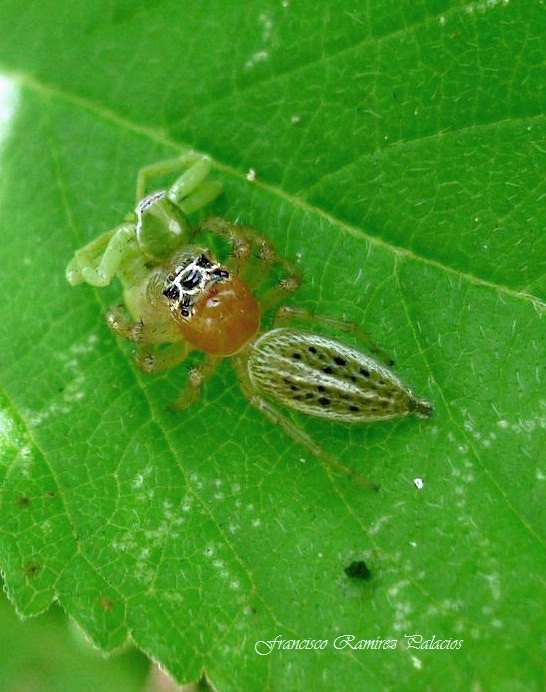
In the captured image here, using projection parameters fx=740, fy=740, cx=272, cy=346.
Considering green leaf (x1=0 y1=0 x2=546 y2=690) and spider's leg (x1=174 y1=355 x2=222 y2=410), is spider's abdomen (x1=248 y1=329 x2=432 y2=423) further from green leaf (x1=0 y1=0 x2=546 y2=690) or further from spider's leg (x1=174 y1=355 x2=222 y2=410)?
spider's leg (x1=174 y1=355 x2=222 y2=410)

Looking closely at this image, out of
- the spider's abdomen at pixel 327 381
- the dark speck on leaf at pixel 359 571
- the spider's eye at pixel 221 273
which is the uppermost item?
the spider's eye at pixel 221 273

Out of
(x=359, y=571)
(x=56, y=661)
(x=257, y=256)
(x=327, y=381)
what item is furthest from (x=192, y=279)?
(x=56, y=661)

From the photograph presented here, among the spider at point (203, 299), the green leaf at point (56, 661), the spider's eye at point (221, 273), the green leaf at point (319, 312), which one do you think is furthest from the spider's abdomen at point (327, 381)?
the green leaf at point (56, 661)

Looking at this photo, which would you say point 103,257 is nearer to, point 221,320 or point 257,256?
point 221,320

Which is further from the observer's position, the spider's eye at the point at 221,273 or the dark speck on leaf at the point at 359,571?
the spider's eye at the point at 221,273

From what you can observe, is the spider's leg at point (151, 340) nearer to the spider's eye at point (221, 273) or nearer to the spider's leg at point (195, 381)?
the spider's leg at point (195, 381)
